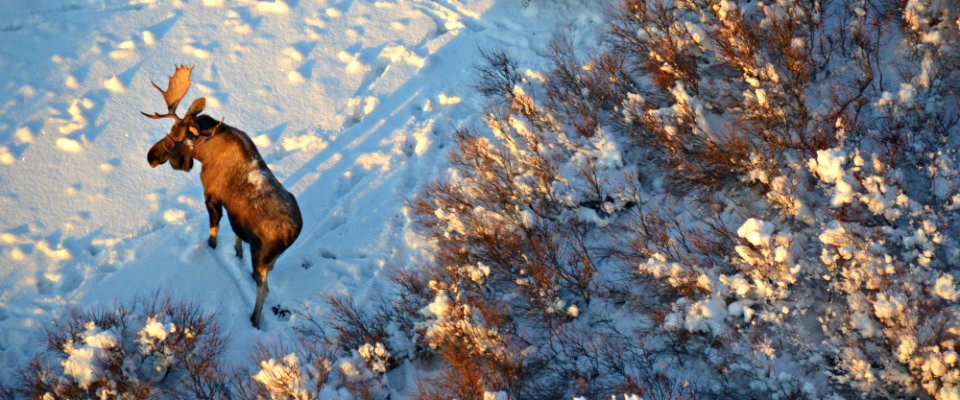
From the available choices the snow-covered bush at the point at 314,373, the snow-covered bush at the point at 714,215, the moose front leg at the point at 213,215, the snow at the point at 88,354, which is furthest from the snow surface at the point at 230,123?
the snow-covered bush at the point at 714,215

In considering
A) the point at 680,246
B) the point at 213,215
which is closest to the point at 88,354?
the point at 213,215

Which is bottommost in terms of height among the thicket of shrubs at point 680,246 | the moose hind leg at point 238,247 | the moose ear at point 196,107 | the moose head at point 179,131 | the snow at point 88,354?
the snow at point 88,354

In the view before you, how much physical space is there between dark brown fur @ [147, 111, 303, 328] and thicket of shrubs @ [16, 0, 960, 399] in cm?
87

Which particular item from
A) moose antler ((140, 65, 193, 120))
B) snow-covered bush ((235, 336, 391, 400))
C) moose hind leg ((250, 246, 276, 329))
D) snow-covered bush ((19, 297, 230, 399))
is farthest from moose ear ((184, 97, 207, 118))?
snow-covered bush ((235, 336, 391, 400))

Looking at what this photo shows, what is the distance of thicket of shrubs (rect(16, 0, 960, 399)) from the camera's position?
622 cm

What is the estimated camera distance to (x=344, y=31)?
1102 cm

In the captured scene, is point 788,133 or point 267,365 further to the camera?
point 788,133

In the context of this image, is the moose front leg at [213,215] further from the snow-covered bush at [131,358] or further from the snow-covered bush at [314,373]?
the snow-covered bush at [314,373]

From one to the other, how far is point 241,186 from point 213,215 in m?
0.72

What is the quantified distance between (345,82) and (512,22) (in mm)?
2582

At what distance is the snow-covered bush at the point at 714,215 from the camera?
6223mm

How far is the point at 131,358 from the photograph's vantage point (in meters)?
6.51

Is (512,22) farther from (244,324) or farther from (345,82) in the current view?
(244,324)

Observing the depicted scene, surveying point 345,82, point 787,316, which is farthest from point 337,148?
point 787,316
